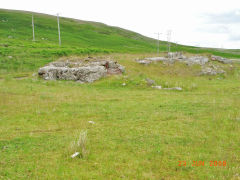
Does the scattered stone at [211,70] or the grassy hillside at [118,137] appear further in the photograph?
the scattered stone at [211,70]

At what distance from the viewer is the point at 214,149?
930 centimetres

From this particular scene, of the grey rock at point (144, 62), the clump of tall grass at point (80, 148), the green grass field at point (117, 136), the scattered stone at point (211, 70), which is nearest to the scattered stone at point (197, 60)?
the scattered stone at point (211, 70)

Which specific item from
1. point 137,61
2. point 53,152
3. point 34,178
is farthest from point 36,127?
point 137,61

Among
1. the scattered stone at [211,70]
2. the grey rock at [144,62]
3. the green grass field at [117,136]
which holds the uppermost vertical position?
the grey rock at [144,62]

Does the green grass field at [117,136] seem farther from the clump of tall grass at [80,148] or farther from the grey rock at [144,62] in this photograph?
the grey rock at [144,62]

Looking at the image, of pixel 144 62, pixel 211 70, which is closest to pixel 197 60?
pixel 211 70

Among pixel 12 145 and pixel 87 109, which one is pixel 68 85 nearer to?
pixel 87 109

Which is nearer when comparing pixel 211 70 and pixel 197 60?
pixel 211 70

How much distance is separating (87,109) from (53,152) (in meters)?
Answer: 6.97

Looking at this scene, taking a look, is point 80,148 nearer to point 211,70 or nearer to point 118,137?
point 118,137

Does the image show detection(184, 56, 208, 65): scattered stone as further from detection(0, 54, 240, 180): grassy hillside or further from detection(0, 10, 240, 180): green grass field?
detection(0, 10, 240, 180): green grass field

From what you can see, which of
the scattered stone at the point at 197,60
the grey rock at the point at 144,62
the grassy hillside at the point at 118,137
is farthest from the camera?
the scattered stone at the point at 197,60

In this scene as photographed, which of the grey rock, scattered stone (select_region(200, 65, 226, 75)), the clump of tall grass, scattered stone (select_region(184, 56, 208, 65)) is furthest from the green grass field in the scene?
scattered stone (select_region(184, 56, 208, 65))

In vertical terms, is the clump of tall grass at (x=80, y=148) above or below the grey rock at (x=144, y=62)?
below
